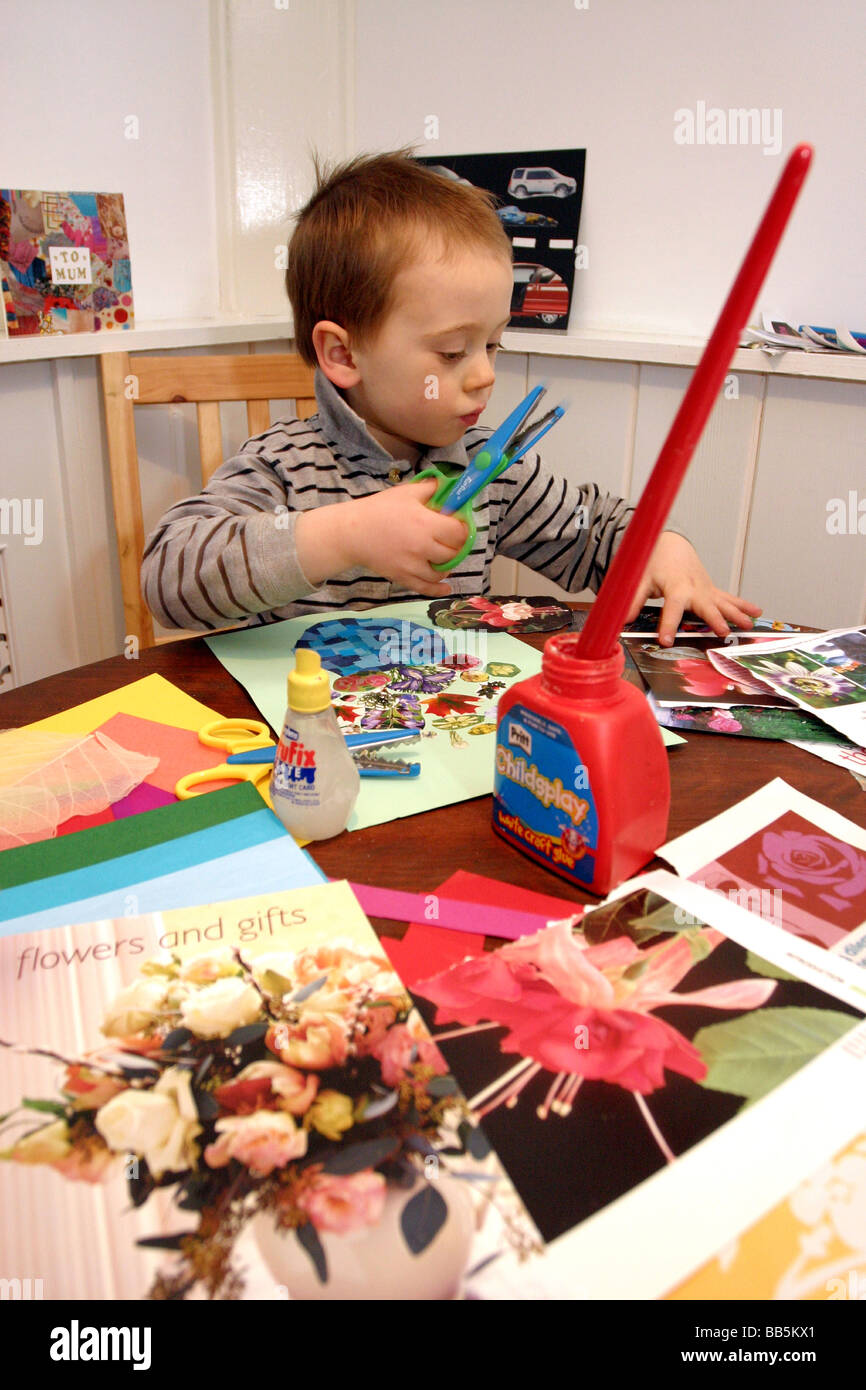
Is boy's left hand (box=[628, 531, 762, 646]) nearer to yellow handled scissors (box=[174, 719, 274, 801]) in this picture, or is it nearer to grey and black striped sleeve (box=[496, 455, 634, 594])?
grey and black striped sleeve (box=[496, 455, 634, 594])

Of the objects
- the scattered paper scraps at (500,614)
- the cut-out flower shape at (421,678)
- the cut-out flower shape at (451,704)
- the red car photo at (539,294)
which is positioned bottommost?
the cut-out flower shape at (451,704)

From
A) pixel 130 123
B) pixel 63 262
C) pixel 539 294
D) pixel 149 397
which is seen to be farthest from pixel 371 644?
pixel 130 123

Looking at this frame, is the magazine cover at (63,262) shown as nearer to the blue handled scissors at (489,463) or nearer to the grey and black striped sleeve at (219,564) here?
the grey and black striped sleeve at (219,564)

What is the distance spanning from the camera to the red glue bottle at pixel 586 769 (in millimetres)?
474

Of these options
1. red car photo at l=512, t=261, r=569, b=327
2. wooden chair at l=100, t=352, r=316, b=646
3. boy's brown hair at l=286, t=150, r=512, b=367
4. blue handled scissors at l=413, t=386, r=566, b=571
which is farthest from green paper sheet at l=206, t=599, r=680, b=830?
red car photo at l=512, t=261, r=569, b=327

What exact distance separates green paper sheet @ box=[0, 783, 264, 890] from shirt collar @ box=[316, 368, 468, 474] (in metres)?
0.54

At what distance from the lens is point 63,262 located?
1.27 metres

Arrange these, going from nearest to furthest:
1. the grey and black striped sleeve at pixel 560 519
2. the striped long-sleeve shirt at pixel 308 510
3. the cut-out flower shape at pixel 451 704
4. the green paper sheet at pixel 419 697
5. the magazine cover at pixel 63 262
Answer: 1. the green paper sheet at pixel 419 697
2. the cut-out flower shape at pixel 451 704
3. the striped long-sleeve shirt at pixel 308 510
4. the grey and black striped sleeve at pixel 560 519
5. the magazine cover at pixel 63 262

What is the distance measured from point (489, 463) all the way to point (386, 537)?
109mm

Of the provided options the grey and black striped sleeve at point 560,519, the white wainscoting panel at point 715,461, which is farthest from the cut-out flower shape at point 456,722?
the white wainscoting panel at point 715,461

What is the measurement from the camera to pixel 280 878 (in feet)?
1.59

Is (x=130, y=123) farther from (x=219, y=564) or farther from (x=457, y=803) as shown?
(x=457, y=803)

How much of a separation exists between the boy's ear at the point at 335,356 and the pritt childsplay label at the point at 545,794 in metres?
0.58
